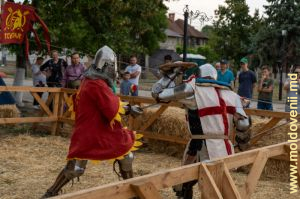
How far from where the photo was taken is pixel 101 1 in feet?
39.3

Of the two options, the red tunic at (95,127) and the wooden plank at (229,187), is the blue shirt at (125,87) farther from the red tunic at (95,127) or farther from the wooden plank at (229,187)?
the wooden plank at (229,187)

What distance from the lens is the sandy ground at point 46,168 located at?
584cm

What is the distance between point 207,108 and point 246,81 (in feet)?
16.7

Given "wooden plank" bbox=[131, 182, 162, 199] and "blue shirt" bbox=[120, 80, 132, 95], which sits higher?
"blue shirt" bbox=[120, 80, 132, 95]

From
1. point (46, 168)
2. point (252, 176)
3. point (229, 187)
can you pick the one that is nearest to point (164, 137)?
point (46, 168)

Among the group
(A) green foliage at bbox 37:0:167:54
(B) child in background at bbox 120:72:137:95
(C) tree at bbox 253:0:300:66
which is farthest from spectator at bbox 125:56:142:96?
(C) tree at bbox 253:0:300:66

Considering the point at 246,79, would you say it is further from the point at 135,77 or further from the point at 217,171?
the point at 217,171

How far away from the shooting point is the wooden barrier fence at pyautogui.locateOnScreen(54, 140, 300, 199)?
7.92ft

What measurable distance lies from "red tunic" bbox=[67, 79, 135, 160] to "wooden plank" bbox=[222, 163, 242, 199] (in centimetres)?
165

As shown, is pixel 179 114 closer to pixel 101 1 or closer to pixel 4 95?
pixel 4 95

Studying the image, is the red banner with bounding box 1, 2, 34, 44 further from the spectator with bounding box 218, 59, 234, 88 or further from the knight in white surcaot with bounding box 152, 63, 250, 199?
the knight in white surcaot with bounding box 152, 63, 250, 199

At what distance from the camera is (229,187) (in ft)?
10.3

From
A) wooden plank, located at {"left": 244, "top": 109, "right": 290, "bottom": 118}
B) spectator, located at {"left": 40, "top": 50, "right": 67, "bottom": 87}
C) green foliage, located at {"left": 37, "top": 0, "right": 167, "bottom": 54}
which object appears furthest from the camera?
green foliage, located at {"left": 37, "top": 0, "right": 167, "bottom": 54}

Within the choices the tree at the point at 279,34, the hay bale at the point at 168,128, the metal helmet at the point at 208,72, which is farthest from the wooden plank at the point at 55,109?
the tree at the point at 279,34
